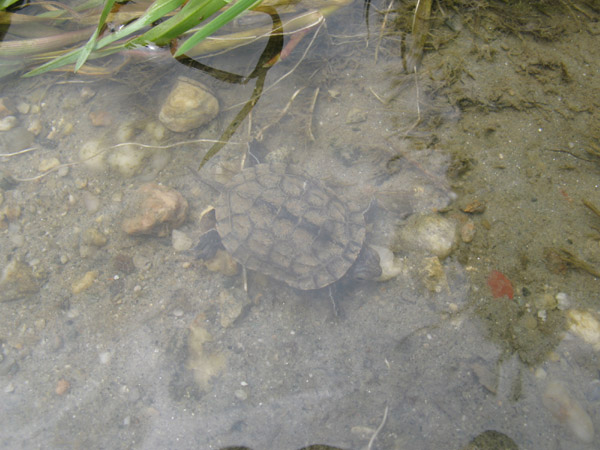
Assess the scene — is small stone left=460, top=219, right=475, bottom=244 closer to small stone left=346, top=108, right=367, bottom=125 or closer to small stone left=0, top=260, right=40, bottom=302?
small stone left=346, top=108, right=367, bottom=125

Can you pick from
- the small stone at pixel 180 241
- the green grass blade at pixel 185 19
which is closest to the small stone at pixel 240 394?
the small stone at pixel 180 241

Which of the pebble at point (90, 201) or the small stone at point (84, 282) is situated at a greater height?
the pebble at point (90, 201)

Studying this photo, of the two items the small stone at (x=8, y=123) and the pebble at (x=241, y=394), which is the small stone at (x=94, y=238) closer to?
the small stone at (x=8, y=123)

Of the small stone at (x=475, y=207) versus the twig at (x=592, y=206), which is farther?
the small stone at (x=475, y=207)

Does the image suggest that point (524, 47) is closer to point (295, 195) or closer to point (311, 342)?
point (295, 195)

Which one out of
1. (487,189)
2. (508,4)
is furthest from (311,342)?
(508,4)

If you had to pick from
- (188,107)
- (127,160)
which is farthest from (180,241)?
(188,107)

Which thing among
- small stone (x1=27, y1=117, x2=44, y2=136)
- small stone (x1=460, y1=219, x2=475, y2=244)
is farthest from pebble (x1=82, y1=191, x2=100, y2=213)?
small stone (x1=460, y1=219, x2=475, y2=244)
